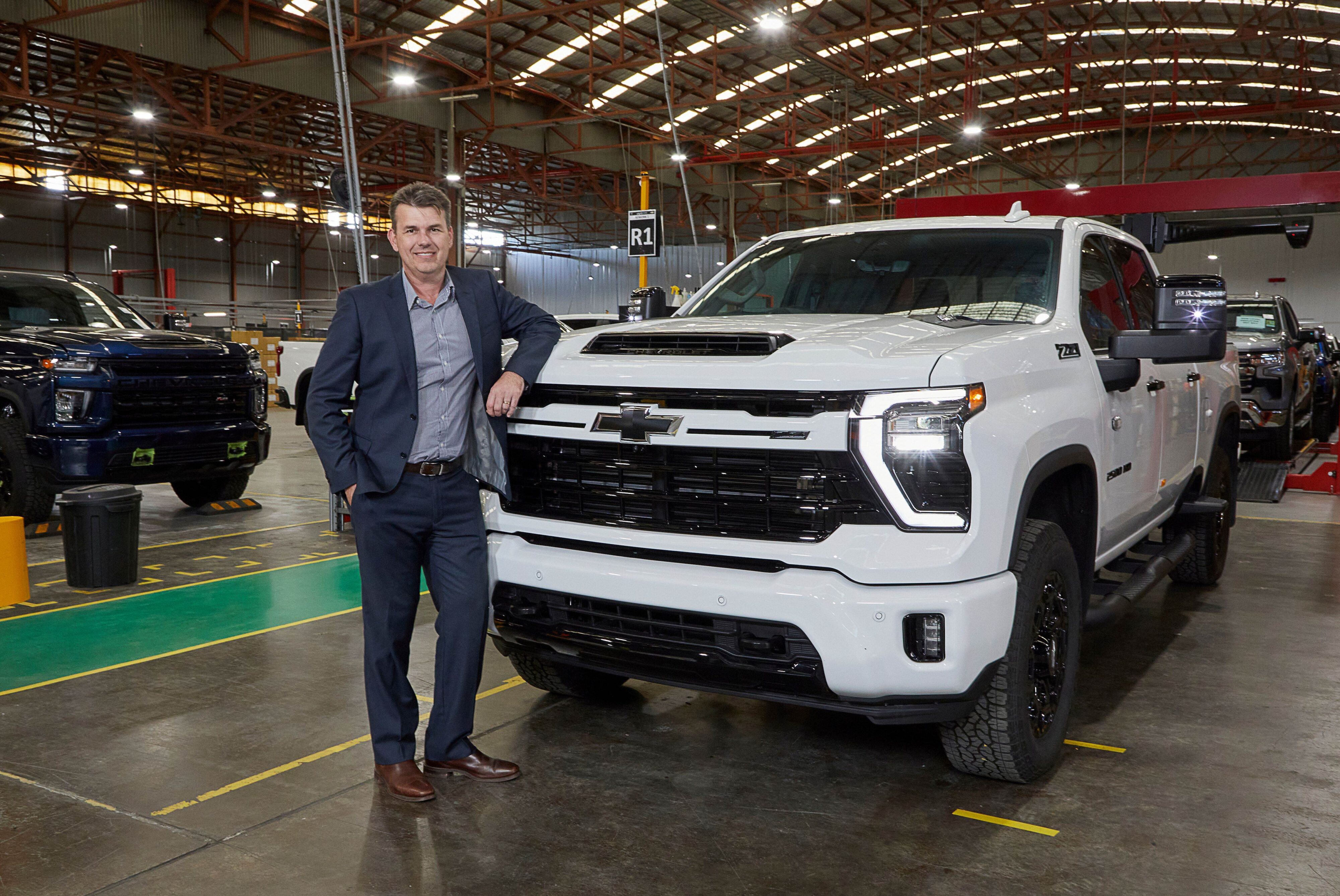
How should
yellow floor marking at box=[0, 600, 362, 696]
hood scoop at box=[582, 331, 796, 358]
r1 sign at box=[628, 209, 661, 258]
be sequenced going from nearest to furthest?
hood scoop at box=[582, 331, 796, 358] → yellow floor marking at box=[0, 600, 362, 696] → r1 sign at box=[628, 209, 661, 258]

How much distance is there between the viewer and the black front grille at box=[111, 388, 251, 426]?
25.6 feet

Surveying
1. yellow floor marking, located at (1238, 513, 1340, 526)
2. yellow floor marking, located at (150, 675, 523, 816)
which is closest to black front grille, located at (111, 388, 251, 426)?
yellow floor marking, located at (150, 675, 523, 816)

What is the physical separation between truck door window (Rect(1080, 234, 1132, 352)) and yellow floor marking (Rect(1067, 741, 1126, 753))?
1434 mm

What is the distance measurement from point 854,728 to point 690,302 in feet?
6.56

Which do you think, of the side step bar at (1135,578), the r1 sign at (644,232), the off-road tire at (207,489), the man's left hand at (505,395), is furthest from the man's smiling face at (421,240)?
the r1 sign at (644,232)

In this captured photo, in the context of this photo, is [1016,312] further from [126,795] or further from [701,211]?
[701,211]

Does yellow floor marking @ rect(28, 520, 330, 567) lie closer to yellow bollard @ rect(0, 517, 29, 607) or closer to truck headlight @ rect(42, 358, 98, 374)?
yellow bollard @ rect(0, 517, 29, 607)

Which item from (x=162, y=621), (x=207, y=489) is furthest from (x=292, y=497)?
(x=162, y=621)

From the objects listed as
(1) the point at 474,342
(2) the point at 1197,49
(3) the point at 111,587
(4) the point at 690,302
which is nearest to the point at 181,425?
(3) the point at 111,587

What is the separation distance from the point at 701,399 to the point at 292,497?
8.22 metres

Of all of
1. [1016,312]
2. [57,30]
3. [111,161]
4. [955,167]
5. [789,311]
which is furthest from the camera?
[955,167]

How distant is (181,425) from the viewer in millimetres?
8180

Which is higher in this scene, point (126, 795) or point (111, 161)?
point (111, 161)

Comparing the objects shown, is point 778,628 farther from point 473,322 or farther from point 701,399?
point 473,322
